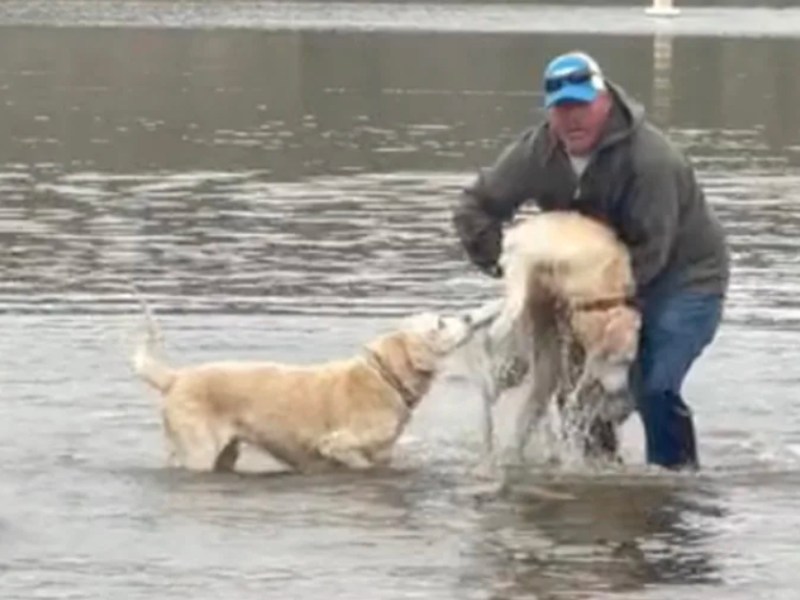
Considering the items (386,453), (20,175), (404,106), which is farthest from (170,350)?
(404,106)

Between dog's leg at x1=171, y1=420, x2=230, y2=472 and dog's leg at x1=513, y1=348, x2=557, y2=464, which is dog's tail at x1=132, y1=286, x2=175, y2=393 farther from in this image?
dog's leg at x1=513, y1=348, x2=557, y2=464

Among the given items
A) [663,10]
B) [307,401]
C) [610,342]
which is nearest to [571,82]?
[610,342]

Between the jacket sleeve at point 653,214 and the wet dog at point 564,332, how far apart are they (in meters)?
0.08

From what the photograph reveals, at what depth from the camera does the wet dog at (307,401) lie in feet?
32.0

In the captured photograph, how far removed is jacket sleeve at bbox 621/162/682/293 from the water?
0.89 meters

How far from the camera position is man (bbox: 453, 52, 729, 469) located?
30.1ft

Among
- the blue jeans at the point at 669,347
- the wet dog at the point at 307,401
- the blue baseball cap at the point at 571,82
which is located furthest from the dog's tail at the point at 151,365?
the blue baseball cap at the point at 571,82

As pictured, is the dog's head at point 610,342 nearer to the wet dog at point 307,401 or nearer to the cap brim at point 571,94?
the wet dog at point 307,401

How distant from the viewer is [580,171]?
9.32 metres

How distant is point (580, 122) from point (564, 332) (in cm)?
92

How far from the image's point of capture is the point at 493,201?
9.54 m

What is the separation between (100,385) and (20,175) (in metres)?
10.5

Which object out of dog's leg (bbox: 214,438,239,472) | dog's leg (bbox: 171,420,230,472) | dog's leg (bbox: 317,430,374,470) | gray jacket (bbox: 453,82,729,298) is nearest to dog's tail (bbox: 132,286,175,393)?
dog's leg (bbox: 171,420,230,472)

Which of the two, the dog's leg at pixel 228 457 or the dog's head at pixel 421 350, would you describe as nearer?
the dog's head at pixel 421 350
